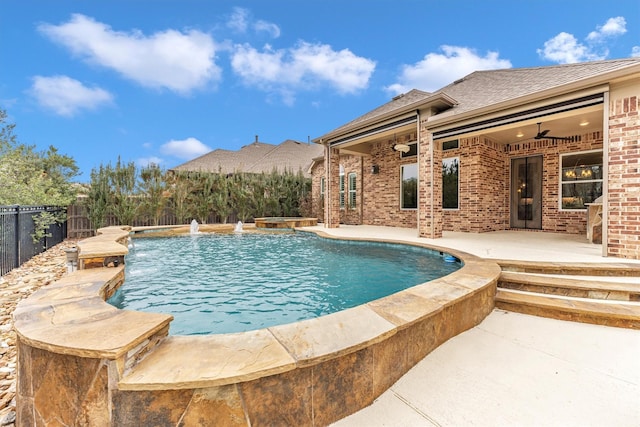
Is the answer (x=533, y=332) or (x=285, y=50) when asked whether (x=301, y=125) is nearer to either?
(x=285, y=50)

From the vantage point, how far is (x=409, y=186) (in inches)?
399

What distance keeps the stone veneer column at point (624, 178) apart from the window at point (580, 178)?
389 centimetres

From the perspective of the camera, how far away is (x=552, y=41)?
1366 cm

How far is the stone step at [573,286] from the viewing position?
10.0 ft

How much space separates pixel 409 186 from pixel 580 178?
465 centimetres

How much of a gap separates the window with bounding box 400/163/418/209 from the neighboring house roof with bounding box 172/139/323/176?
29.1 ft

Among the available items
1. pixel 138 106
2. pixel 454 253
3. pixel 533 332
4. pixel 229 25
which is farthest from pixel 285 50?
pixel 138 106

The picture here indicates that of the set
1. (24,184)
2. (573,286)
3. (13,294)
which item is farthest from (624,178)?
(24,184)

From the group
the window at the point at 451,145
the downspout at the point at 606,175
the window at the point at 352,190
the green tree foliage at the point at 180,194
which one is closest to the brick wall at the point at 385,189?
the window at the point at 352,190

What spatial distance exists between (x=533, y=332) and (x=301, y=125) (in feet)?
148

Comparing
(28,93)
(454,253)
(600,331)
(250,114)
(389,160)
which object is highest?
(250,114)

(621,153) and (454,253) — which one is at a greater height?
(621,153)

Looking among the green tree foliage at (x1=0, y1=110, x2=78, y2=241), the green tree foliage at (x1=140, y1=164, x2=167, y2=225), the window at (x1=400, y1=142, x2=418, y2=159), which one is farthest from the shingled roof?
the green tree foliage at (x1=0, y1=110, x2=78, y2=241)

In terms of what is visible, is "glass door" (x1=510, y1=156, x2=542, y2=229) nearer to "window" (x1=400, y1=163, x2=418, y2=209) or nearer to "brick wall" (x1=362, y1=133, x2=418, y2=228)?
"window" (x1=400, y1=163, x2=418, y2=209)
